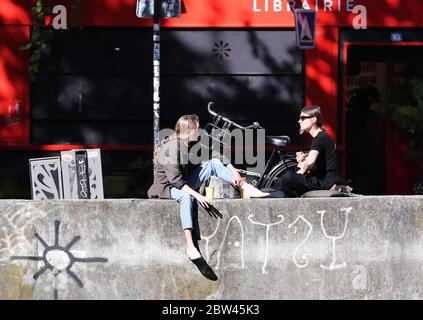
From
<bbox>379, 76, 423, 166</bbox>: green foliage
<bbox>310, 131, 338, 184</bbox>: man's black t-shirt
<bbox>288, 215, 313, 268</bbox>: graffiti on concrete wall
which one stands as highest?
<bbox>379, 76, 423, 166</bbox>: green foliage

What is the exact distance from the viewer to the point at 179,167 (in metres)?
7.39

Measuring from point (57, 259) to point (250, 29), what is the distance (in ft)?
23.9

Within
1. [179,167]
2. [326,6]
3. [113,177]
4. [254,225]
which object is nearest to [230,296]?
[254,225]

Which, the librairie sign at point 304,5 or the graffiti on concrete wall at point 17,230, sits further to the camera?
the librairie sign at point 304,5

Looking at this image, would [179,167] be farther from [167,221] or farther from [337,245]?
[337,245]

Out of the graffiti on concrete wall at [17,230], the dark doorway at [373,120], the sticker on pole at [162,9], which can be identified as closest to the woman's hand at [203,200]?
the graffiti on concrete wall at [17,230]

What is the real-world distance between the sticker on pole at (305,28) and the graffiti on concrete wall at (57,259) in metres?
6.35

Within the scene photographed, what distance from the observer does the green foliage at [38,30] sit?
13.0m

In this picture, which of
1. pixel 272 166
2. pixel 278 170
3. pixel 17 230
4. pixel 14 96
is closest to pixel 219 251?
pixel 17 230

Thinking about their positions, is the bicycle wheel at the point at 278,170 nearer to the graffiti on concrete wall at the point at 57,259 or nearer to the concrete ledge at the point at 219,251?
the concrete ledge at the point at 219,251

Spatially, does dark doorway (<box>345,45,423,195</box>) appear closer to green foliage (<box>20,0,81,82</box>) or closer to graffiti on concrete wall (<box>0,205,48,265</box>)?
green foliage (<box>20,0,81,82</box>)

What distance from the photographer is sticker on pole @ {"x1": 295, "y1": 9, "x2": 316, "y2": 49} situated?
12.6 m

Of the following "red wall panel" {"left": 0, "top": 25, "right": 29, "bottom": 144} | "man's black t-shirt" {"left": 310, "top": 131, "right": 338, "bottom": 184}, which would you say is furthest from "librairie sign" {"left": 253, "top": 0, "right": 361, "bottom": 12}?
"man's black t-shirt" {"left": 310, "top": 131, "right": 338, "bottom": 184}
